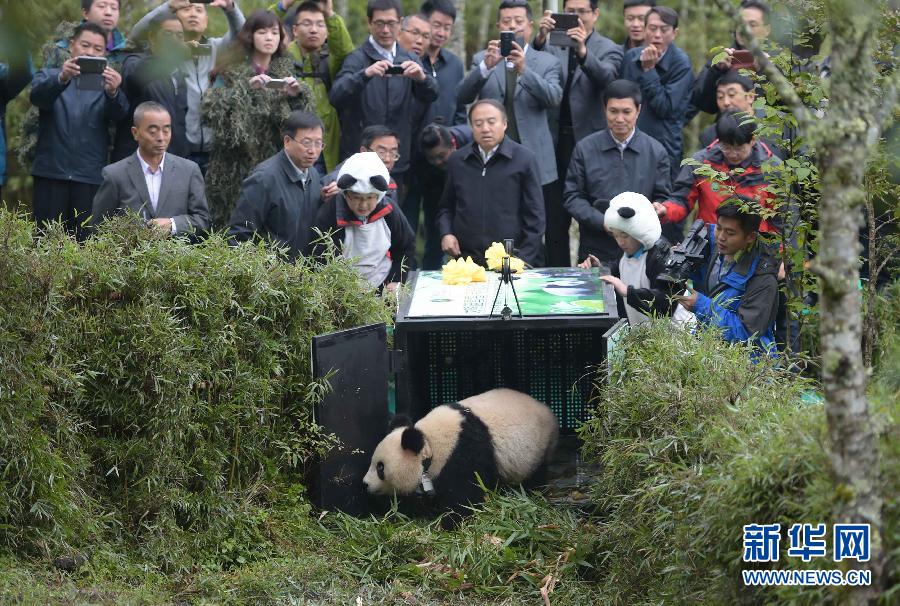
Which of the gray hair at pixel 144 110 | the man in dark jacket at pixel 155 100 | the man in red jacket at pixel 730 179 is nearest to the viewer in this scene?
the man in red jacket at pixel 730 179

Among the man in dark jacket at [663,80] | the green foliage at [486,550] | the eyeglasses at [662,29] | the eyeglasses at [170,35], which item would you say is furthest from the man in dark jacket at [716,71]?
the eyeglasses at [170,35]

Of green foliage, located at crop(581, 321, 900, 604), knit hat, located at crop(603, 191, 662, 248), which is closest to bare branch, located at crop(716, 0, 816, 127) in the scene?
green foliage, located at crop(581, 321, 900, 604)

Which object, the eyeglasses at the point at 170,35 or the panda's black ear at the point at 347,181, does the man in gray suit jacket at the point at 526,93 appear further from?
the eyeglasses at the point at 170,35

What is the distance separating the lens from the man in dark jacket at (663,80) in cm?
1023

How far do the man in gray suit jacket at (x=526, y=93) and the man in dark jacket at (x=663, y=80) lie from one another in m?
0.76

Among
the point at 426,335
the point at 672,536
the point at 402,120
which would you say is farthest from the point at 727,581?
the point at 402,120

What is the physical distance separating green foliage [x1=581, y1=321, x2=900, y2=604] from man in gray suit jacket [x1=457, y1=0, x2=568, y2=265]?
12.6 ft

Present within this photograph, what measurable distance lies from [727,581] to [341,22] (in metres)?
7.04

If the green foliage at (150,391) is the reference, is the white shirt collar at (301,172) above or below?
above

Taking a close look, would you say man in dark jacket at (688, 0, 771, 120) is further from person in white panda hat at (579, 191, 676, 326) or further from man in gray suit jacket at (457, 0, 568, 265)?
person in white panda hat at (579, 191, 676, 326)

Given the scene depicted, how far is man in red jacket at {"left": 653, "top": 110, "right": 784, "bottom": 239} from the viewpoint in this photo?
7.37 metres

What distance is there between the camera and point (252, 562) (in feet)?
20.4

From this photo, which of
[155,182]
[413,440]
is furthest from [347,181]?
[413,440]

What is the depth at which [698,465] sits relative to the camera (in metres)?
5.07
